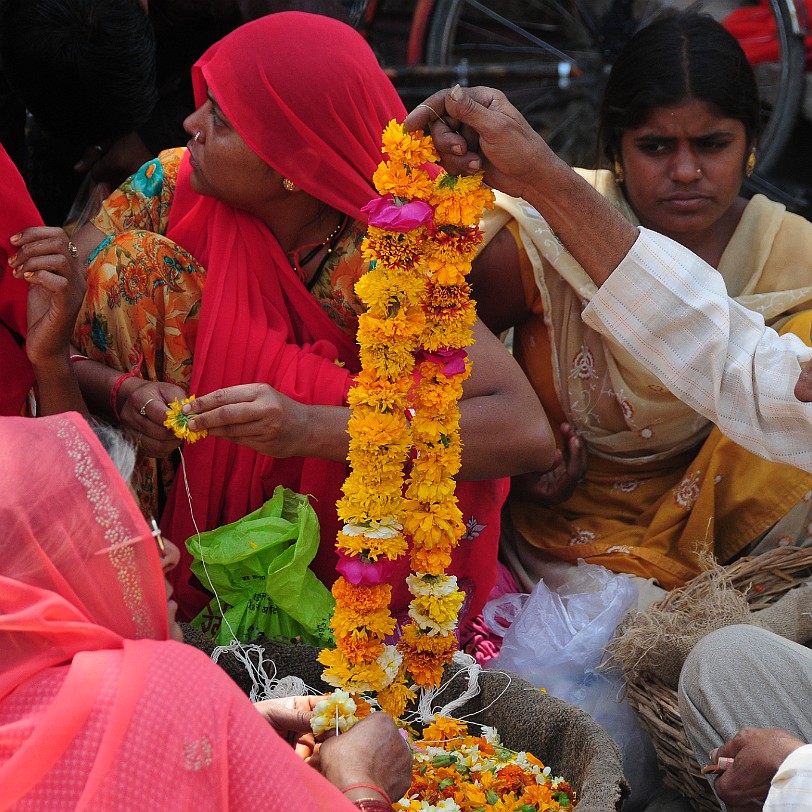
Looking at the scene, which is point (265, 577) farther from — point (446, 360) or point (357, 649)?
point (446, 360)

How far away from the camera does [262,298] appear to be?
10.1ft

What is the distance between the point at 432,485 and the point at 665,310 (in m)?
0.66

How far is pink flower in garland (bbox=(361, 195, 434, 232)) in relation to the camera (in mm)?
2273

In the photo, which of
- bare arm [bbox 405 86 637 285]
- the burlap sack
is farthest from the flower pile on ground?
bare arm [bbox 405 86 637 285]

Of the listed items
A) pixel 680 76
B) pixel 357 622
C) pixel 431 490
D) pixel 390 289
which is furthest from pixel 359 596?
pixel 680 76

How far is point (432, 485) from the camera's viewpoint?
244 cm

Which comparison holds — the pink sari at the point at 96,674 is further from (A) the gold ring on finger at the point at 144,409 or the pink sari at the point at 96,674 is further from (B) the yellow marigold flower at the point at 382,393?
(A) the gold ring on finger at the point at 144,409

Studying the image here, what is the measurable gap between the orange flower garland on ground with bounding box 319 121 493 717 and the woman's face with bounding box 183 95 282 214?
0.70 metres

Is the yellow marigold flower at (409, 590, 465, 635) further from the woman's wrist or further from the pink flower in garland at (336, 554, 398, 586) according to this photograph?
the woman's wrist

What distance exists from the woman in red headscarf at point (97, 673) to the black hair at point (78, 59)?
2162mm

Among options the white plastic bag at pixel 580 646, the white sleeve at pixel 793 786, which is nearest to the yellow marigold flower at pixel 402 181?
the white sleeve at pixel 793 786

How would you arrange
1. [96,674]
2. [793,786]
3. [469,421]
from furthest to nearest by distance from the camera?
1. [469,421]
2. [793,786]
3. [96,674]

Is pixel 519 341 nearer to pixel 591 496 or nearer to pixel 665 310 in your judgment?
pixel 591 496

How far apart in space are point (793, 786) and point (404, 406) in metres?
1.05
